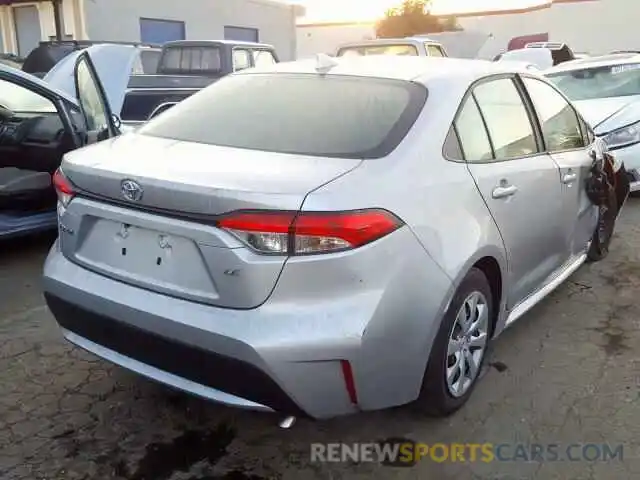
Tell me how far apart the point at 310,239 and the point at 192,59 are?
8868 millimetres

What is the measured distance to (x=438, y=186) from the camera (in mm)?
2662

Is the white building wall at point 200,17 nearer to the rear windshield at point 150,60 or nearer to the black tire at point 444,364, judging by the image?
the rear windshield at point 150,60

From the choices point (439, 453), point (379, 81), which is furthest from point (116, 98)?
point (439, 453)

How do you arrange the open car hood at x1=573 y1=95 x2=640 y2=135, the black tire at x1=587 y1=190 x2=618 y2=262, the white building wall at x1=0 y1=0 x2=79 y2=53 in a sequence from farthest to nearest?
the white building wall at x1=0 y1=0 x2=79 y2=53 < the open car hood at x1=573 y1=95 x2=640 y2=135 < the black tire at x1=587 y1=190 x2=618 y2=262

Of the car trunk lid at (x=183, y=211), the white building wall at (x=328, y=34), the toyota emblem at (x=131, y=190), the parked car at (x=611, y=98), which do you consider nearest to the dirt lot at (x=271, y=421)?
the car trunk lid at (x=183, y=211)

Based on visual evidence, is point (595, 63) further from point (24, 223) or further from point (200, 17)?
point (200, 17)

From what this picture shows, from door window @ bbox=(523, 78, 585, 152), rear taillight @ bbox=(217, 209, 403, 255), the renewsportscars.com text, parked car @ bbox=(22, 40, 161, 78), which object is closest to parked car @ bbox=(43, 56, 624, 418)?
rear taillight @ bbox=(217, 209, 403, 255)

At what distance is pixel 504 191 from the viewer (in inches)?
121

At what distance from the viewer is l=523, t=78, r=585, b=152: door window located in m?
3.75

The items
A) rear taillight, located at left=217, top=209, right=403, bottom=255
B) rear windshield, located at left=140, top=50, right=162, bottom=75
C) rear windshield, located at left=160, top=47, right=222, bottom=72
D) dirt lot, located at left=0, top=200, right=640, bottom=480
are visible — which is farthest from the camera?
rear windshield, located at left=140, top=50, right=162, bottom=75

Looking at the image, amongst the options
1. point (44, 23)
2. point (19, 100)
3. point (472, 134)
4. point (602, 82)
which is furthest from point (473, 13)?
point (472, 134)

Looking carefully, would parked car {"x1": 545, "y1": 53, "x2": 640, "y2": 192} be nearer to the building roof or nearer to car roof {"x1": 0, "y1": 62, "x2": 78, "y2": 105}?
car roof {"x1": 0, "y1": 62, "x2": 78, "y2": 105}

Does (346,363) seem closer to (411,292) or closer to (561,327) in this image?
(411,292)

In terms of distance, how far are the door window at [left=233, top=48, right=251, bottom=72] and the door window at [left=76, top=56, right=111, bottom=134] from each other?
491 centimetres
